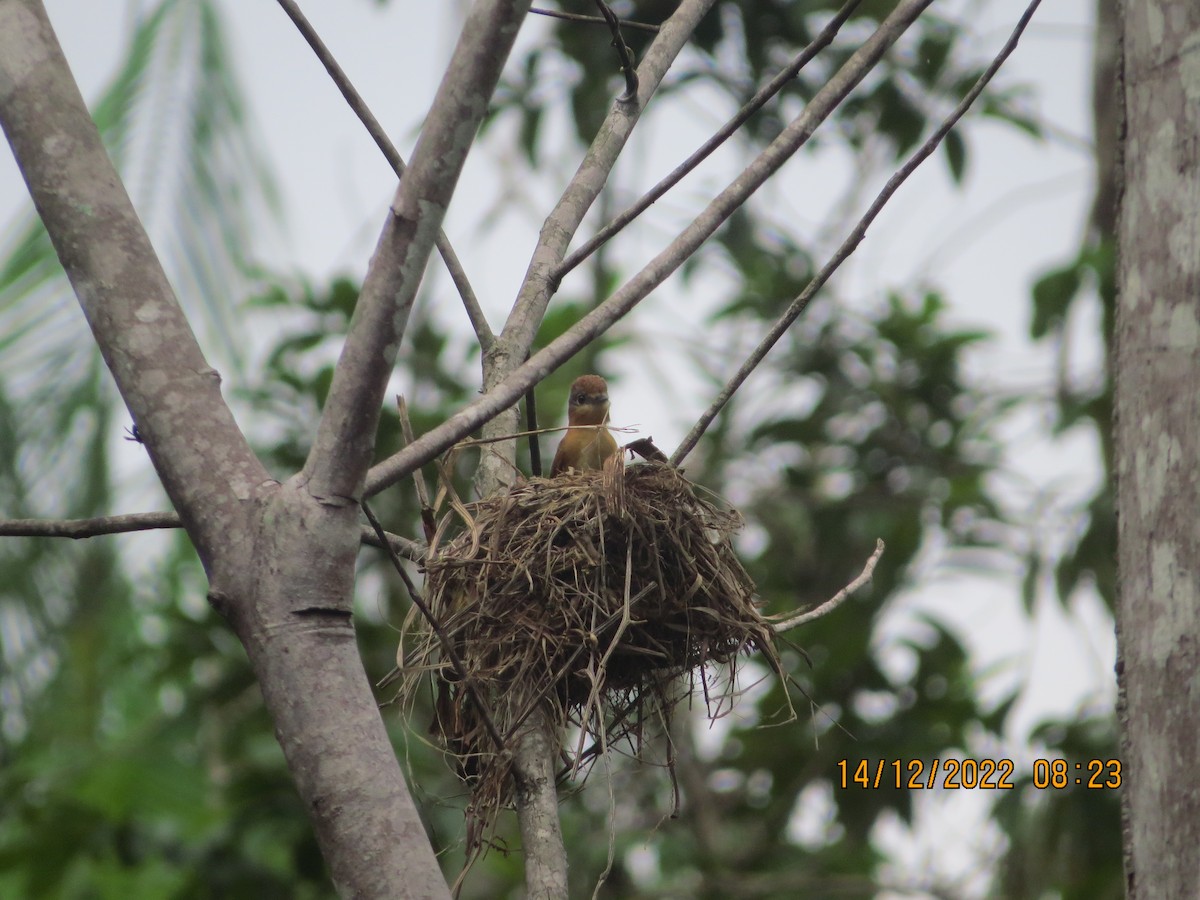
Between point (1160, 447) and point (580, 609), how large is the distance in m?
1.37

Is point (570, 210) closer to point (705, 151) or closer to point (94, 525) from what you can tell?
point (705, 151)

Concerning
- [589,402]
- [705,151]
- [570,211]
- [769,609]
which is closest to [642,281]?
[705,151]

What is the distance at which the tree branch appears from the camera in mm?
2186

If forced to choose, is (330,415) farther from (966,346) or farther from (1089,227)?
(1089,227)

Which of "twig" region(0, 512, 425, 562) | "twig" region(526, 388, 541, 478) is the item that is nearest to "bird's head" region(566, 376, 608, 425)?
"twig" region(526, 388, 541, 478)

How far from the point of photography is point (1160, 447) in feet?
8.54

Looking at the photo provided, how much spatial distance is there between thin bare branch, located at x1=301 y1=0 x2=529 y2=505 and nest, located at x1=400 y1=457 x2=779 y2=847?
1056mm

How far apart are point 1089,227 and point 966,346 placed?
3.62 ft

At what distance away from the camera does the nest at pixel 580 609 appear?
305 centimetres

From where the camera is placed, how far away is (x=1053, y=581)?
17.1ft
